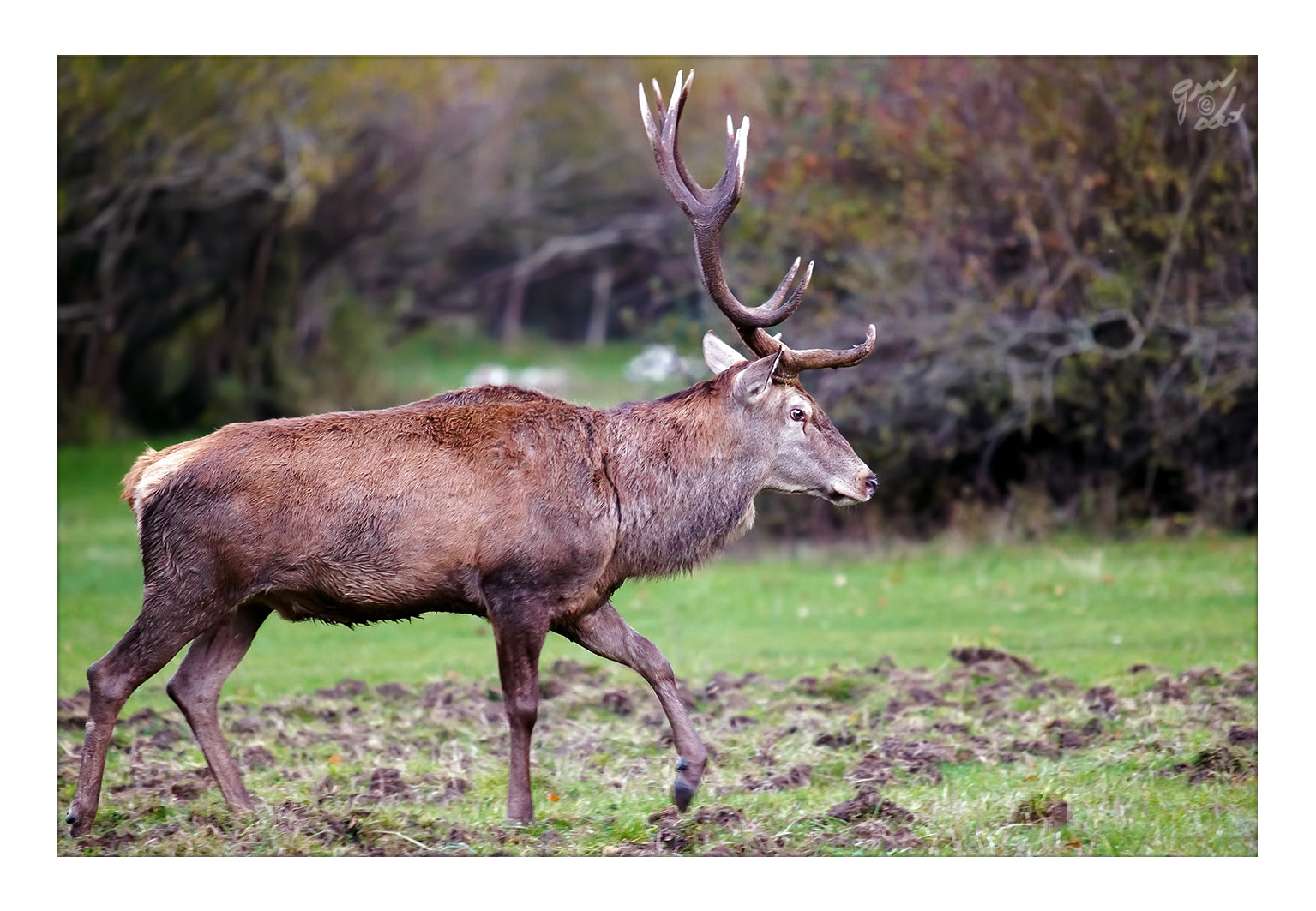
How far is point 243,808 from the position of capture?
7.98 meters

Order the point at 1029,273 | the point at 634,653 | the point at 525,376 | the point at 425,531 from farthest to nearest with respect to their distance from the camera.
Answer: the point at 525,376 → the point at 1029,273 → the point at 634,653 → the point at 425,531

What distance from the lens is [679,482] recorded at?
8516 mm

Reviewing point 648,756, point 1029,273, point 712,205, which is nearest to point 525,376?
point 1029,273

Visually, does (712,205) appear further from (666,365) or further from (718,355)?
(666,365)

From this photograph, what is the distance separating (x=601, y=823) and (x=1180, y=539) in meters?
10.5

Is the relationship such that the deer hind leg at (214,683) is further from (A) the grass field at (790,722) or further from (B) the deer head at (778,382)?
(B) the deer head at (778,382)

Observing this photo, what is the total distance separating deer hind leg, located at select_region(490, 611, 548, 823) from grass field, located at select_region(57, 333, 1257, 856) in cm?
31

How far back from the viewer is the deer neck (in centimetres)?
843

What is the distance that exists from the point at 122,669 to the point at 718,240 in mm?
3803

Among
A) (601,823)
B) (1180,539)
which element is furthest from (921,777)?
(1180,539)

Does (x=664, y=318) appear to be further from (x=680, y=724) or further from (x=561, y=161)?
(x=561, y=161)

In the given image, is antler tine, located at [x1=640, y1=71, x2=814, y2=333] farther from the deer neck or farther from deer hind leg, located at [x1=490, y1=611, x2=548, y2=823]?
deer hind leg, located at [x1=490, y1=611, x2=548, y2=823]

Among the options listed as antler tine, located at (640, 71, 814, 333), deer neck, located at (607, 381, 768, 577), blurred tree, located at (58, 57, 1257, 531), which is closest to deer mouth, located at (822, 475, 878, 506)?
deer neck, located at (607, 381, 768, 577)

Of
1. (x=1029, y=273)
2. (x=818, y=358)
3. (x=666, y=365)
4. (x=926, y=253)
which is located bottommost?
(x=818, y=358)
